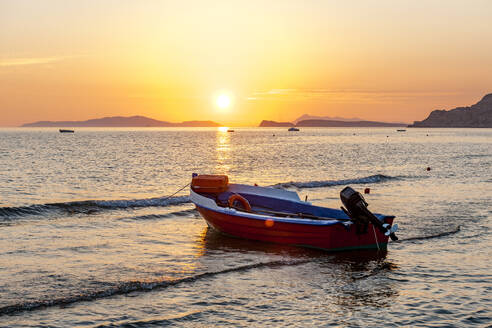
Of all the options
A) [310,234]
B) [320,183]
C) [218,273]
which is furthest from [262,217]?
[320,183]

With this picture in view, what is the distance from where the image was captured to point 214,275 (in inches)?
520

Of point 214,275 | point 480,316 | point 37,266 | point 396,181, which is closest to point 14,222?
Result: point 37,266

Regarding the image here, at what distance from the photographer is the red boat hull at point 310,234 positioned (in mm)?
15328

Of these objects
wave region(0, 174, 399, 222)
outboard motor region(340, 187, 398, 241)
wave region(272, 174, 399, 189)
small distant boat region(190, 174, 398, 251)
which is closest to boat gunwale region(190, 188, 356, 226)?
small distant boat region(190, 174, 398, 251)

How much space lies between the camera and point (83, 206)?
26.0 m

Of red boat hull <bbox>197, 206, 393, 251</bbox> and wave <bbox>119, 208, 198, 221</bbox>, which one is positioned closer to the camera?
red boat hull <bbox>197, 206, 393, 251</bbox>

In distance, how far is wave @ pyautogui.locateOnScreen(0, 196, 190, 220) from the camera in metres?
24.0

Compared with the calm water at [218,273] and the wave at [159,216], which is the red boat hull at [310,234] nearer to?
the calm water at [218,273]

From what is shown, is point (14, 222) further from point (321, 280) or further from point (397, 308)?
point (397, 308)

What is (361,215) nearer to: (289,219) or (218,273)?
(289,219)

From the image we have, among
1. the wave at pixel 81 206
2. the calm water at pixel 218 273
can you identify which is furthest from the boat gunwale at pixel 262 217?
the wave at pixel 81 206

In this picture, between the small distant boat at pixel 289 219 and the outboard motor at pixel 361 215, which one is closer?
the outboard motor at pixel 361 215

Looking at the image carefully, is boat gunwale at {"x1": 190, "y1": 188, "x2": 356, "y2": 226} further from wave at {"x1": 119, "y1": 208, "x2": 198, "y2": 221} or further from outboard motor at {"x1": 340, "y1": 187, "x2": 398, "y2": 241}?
wave at {"x1": 119, "y1": 208, "x2": 198, "y2": 221}

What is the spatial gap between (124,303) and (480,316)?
7.60 meters
